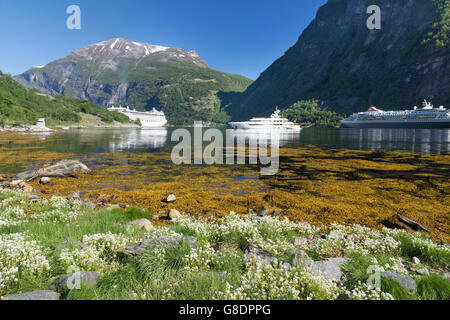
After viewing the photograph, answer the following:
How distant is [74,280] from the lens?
412 cm

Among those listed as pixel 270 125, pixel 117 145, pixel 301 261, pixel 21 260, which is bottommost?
pixel 301 261

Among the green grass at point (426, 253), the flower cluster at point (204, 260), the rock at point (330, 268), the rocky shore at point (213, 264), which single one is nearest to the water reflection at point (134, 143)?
the rocky shore at point (213, 264)

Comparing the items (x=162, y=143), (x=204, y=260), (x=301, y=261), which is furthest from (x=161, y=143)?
(x=301, y=261)

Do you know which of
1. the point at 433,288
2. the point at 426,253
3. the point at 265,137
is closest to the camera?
the point at 433,288

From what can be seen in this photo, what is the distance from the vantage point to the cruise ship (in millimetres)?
107500

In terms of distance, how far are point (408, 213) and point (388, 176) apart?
8.20m

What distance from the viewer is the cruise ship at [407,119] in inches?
4232

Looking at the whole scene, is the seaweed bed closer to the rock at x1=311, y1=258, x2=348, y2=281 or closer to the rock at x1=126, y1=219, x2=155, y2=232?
the rock at x1=126, y1=219, x2=155, y2=232

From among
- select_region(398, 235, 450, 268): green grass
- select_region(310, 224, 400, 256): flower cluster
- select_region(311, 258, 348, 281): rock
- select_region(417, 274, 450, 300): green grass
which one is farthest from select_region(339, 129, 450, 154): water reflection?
select_region(311, 258, 348, 281): rock

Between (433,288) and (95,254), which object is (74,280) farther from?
(433,288)

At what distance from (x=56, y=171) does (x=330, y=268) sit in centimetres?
1894

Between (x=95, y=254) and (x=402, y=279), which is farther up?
(x=95, y=254)

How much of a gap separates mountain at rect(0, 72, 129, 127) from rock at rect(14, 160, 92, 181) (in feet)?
345
